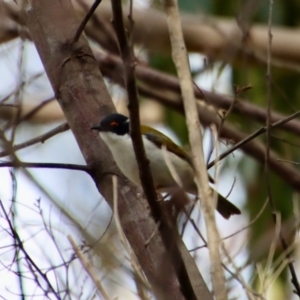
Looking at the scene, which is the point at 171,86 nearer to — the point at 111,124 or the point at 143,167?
the point at 111,124

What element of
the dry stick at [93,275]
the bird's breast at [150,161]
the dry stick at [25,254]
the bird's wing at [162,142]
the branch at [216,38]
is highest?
the branch at [216,38]

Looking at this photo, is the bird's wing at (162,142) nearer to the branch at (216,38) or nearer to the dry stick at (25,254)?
the dry stick at (25,254)

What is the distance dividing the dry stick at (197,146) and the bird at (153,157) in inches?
30.3

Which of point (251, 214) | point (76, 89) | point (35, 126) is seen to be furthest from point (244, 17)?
point (35, 126)

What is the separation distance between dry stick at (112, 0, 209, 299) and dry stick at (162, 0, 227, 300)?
168mm

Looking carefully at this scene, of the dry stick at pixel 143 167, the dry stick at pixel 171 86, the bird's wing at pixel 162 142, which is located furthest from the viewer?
the dry stick at pixel 171 86

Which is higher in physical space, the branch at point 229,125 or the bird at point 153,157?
the branch at point 229,125

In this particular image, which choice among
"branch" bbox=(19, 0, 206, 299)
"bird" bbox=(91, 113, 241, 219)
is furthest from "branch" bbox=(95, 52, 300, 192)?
"branch" bbox=(19, 0, 206, 299)

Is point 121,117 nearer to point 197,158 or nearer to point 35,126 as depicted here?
point 197,158

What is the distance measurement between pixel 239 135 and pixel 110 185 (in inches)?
70.9

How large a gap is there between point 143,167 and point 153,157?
1.35 m

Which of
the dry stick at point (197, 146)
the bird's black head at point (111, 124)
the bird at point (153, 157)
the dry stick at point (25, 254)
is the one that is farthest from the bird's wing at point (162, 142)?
the dry stick at point (197, 146)

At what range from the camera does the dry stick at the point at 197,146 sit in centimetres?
187

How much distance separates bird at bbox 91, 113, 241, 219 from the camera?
3.20 m
